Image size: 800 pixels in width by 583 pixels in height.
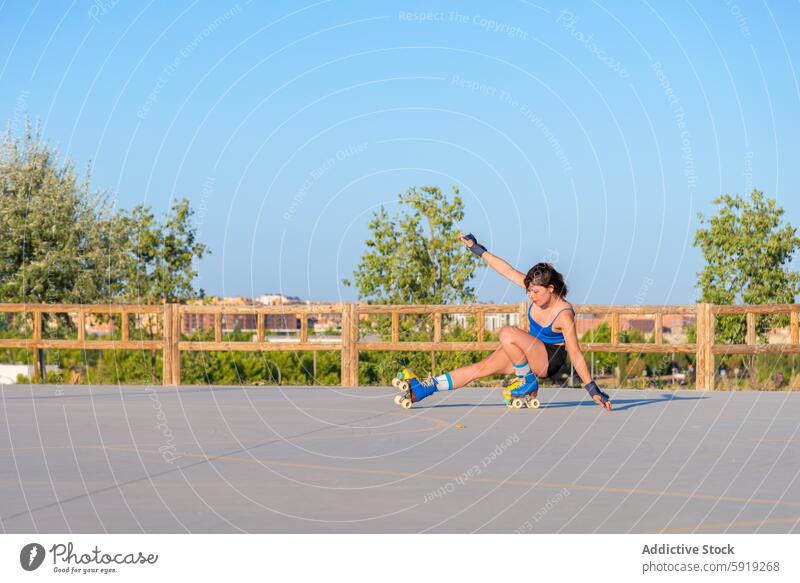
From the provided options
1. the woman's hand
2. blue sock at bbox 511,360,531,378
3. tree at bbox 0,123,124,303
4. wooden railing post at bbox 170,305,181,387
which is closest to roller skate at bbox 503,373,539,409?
blue sock at bbox 511,360,531,378

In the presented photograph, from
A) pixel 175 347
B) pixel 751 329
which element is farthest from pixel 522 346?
pixel 175 347

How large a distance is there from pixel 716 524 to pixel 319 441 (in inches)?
176

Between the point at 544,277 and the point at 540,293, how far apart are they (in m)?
0.18

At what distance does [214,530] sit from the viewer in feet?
18.5

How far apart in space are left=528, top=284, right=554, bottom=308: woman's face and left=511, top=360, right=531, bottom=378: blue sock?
31.4 inches

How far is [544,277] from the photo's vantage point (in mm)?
11477

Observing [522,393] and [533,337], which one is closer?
[533,337]

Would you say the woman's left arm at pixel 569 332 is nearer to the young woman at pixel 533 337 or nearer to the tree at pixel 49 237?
the young woman at pixel 533 337

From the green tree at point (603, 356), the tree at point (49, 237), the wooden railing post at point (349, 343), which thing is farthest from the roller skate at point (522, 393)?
the tree at point (49, 237)

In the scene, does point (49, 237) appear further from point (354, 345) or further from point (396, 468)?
point (396, 468)

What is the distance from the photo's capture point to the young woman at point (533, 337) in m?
11.5

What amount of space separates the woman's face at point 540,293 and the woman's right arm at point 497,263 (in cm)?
14

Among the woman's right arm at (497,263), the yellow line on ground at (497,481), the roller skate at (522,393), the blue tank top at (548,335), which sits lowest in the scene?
the yellow line on ground at (497,481)

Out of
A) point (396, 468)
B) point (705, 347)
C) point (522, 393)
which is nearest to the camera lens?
point (396, 468)
